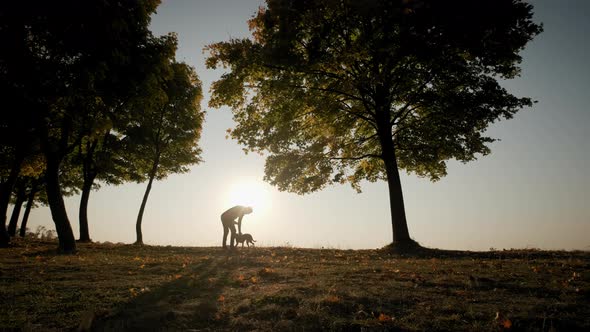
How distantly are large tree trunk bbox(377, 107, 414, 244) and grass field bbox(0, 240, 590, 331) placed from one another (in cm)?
699

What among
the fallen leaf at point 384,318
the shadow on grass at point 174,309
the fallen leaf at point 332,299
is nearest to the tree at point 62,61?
the shadow on grass at point 174,309

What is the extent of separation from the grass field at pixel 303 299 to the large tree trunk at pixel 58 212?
675 cm

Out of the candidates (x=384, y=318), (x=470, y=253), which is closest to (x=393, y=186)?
(x=470, y=253)

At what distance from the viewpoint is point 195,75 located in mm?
27922

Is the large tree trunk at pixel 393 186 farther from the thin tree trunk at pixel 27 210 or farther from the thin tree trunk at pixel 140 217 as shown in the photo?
the thin tree trunk at pixel 27 210

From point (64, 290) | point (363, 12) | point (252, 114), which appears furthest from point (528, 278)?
point (252, 114)

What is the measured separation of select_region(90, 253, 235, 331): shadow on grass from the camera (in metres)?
5.25

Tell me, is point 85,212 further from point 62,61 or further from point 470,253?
point 470,253

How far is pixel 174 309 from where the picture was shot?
6012mm

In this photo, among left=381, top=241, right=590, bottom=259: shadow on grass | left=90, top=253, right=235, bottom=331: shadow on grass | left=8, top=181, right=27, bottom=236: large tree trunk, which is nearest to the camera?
left=90, top=253, right=235, bottom=331: shadow on grass

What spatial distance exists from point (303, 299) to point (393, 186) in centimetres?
1237

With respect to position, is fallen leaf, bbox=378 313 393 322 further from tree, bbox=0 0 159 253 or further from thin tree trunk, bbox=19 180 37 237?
thin tree trunk, bbox=19 180 37 237

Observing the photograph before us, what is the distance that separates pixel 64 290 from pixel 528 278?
1020cm

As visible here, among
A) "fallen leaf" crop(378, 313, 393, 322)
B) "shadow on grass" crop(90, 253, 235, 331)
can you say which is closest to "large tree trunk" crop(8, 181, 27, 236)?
"shadow on grass" crop(90, 253, 235, 331)
